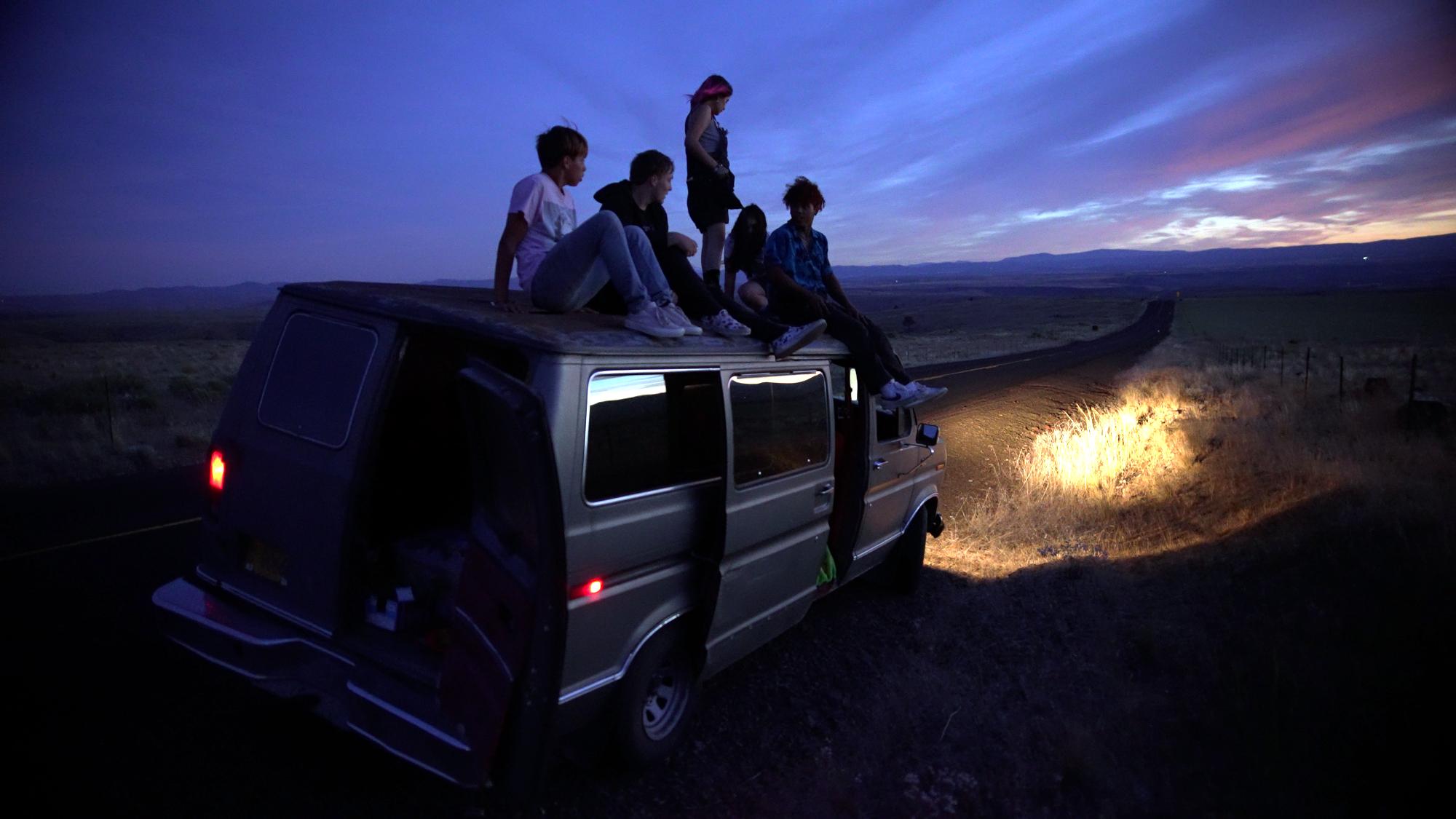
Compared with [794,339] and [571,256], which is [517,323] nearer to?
[571,256]

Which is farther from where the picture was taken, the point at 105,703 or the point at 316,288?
the point at 105,703

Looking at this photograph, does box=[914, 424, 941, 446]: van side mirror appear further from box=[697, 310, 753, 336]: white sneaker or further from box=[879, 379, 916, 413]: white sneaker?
box=[697, 310, 753, 336]: white sneaker

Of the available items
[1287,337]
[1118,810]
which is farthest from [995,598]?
[1287,337]

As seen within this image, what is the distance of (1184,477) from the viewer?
30.3 feet

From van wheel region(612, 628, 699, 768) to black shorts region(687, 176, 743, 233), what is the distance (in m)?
3.62

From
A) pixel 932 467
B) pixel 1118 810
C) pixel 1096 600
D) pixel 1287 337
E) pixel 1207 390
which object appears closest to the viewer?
pixel 1118 810

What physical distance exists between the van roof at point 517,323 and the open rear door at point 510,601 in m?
0.24

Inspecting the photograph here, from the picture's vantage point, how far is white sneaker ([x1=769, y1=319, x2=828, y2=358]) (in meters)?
3.96

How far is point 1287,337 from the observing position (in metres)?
42.8

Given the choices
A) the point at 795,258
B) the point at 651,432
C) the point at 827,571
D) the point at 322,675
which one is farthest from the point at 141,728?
the point at 795,258

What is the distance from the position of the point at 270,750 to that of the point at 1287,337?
52.0 metres

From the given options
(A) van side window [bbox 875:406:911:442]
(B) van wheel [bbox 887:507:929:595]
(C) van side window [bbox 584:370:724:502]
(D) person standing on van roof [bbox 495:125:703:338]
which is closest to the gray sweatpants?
(D) person standing on van roof [bbox 495:125:703:338]

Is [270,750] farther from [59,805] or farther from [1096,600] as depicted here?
[1096,600]

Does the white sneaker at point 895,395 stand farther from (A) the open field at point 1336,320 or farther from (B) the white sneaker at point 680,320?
(A) the open field at point 1336,320
